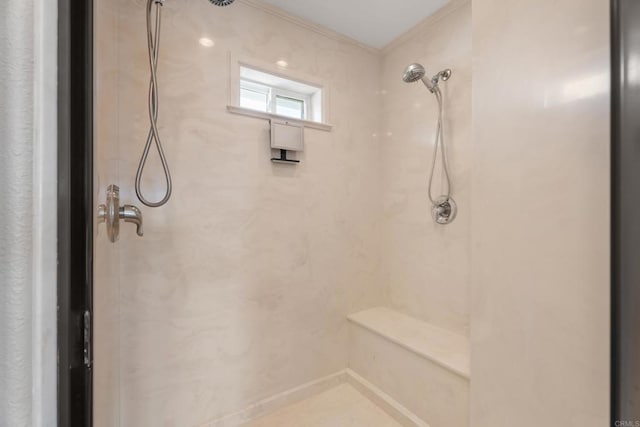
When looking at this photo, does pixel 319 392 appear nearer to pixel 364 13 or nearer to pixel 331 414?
pixel 331 414

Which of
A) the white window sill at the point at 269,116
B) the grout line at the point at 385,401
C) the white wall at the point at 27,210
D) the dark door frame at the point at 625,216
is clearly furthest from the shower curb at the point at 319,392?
the white window sill at the point at 269,116

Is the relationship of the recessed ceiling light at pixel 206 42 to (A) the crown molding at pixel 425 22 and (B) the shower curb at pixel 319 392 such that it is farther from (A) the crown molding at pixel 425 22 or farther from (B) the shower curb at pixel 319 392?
(B) the shower curb at pixel 319 392

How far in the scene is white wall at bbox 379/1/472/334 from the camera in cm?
162

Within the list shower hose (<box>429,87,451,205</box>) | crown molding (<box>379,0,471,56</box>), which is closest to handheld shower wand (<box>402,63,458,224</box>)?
shower hose (<box>429,87,451,205</box>)

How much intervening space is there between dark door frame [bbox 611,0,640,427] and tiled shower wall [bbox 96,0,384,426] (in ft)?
4.51

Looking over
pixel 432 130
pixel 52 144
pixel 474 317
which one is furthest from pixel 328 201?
pixel 52 144

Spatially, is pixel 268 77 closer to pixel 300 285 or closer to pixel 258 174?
pixel 258 174

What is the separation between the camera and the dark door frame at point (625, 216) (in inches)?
24.3

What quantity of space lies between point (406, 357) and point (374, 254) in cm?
75

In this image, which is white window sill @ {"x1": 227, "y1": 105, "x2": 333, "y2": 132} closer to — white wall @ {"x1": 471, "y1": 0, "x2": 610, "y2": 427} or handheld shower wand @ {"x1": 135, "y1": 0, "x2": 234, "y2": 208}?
handheld shower wand @ {"x1": 135, "y1": 0, "x2": 234, "y2": 208}

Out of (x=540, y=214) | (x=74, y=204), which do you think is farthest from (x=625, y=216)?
(x=74, y=204)

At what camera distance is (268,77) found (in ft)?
5.55

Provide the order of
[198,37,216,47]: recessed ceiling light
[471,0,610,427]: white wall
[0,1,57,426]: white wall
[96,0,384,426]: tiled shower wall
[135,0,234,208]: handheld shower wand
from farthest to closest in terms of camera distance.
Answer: [198,37,216,47]: recessed ceiling light, [96,0,384,426]: tiled shower wall, [135,0,234,208]: handheld shower wand, [471,0,610,427]: white wall, [0,1,57,426]: white wall

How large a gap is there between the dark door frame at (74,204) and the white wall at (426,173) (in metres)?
1.71
